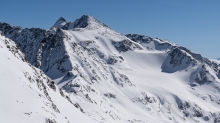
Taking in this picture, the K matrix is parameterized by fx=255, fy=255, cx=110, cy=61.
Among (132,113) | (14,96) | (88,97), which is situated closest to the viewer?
(14,96)

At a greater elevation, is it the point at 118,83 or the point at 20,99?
the point at 118,83

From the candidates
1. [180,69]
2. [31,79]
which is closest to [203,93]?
[180,69]

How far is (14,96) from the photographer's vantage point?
116 feet

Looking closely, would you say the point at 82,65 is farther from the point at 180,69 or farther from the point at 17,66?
the point at 180,69

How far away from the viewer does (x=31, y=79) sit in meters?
47.3

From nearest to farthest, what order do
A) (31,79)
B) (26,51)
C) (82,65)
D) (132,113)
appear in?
(31,79), (132,113), (82,65), (26,51)

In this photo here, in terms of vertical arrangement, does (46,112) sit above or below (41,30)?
below

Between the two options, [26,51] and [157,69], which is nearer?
[26,51]

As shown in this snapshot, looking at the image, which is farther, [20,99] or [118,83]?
[118,83]

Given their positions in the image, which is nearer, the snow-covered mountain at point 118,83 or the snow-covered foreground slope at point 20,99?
the snow-covered foreground slope at point 20,99

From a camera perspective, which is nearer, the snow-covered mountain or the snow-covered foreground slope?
the snow-covered foreground slope

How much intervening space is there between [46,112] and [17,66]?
1451 cm

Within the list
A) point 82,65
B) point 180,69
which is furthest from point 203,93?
point 82,65

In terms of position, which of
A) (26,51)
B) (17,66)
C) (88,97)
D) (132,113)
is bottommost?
(132,113)
